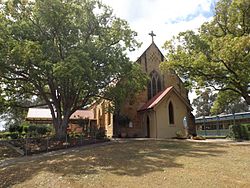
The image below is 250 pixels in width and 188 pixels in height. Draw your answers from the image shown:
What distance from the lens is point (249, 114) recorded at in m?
39.7

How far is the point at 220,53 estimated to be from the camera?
72.5ft

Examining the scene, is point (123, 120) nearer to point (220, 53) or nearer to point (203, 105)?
point (220, 53)

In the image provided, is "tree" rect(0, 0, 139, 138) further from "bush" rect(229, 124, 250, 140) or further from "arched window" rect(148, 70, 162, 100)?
"bush" rect(229, 124, 250, 140)

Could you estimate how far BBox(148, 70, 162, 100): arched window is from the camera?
114 feet

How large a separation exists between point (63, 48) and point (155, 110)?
517 inches

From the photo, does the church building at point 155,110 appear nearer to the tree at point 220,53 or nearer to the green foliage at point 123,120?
the green foliage at point 123,120

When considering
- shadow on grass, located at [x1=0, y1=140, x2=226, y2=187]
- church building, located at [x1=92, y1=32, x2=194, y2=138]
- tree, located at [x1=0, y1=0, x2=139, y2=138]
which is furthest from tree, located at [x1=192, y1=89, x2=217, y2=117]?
shadow on grass, located at [x1=0, y1=140, x2=226, y2=187]

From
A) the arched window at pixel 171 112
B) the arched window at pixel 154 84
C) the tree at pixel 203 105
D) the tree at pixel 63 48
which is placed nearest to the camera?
the tree at pixel 63 48

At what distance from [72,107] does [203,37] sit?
14776 mm

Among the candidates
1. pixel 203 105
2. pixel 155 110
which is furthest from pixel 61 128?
pixel 203 105

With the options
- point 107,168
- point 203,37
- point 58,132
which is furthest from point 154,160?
point 203,37

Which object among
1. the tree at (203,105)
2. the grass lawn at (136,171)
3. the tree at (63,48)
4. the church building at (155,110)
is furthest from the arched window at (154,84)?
the tree at (203,105)

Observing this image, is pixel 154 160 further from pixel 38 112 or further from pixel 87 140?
pixel 38 112

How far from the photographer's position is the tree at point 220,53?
22.1 meters
